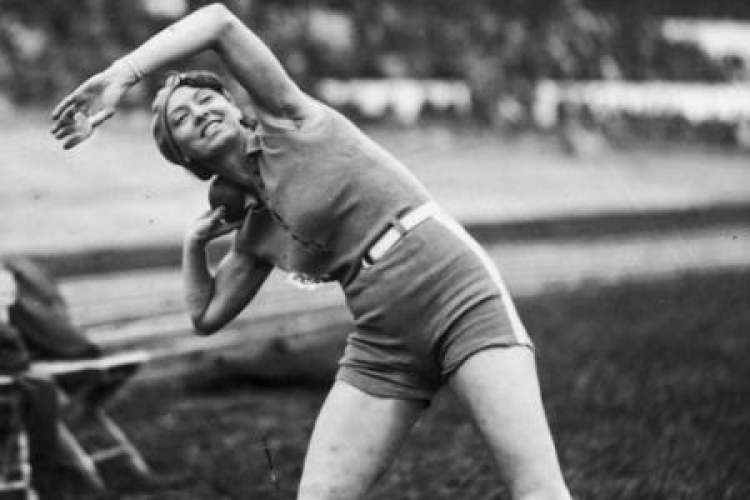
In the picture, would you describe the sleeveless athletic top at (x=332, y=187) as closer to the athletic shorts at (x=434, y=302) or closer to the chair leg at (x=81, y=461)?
the athletic shorts at (x=434, y=302)

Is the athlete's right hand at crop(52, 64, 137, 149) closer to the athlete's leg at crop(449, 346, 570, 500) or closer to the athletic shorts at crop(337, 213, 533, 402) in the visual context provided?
the athletic shorts at crop(337, 213, 533, 402)

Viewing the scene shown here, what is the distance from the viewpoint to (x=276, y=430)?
7.27 m

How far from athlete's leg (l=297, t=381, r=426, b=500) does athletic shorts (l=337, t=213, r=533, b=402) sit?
0.12 meters

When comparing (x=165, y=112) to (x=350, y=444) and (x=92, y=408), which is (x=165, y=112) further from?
(x=92, y=408)

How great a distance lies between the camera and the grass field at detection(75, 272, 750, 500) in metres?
5.91

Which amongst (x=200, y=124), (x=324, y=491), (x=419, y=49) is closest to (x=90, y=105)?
Answer: (x=200, y=124)

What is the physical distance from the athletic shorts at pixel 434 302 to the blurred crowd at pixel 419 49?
13545 millimetres

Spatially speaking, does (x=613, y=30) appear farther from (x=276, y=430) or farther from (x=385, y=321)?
(x=385, y=321)

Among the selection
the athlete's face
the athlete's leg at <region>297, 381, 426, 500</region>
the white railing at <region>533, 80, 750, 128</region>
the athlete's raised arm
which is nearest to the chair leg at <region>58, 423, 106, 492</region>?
the athlete's leg at <region>297, 381, 426, 500</region>

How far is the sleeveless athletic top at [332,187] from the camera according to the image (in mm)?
3568

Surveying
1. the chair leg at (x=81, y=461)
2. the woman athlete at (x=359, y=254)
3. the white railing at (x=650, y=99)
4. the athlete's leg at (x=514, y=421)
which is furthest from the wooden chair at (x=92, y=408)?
the white railing at (x=650, y=99)

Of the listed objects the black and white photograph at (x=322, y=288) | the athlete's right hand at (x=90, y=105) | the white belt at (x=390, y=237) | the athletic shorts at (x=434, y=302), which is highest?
the athlete's right hand at (x=90, y=105)

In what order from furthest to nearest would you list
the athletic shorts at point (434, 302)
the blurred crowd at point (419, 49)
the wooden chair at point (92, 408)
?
the blurred crowd at point (419, 49) → the wooden chair at point (92, 408) → the athletic shorts at point (434, 302)

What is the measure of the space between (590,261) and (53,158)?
18.9 ft
